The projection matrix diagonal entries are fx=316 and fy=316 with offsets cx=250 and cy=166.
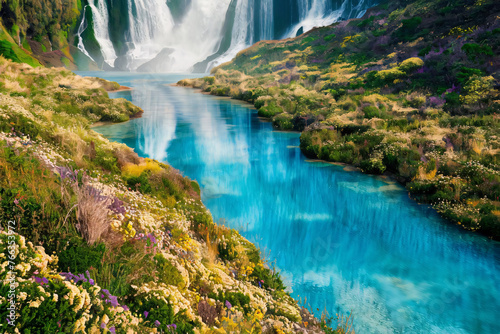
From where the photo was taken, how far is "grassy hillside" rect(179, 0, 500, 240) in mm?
11289

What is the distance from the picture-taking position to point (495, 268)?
7730 mm

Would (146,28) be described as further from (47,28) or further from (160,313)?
(160,313)

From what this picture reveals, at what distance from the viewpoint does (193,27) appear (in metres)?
89.5

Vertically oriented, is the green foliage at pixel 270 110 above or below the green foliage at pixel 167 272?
Result: above

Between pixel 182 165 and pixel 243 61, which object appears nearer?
pixel 182 165

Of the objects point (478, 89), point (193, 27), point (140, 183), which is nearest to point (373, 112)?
point (478, 89)

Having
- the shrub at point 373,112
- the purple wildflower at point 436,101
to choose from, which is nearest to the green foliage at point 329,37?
the purple wildflower at point 436,101

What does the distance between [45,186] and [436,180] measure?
38.9 ft

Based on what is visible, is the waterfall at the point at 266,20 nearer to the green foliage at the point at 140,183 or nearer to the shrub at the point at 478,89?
the shrub at the point at 478,89

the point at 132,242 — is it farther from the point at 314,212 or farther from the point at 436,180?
the point at 436,180

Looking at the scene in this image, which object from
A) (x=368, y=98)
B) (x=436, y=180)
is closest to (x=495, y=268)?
(x=436, y=180)

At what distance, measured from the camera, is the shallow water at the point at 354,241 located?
6.29 m

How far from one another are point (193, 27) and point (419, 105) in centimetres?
8237

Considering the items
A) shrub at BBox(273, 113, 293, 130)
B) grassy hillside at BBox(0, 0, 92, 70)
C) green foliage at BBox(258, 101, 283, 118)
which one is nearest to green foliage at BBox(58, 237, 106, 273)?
shrub at BBox(273, 113, 293, 130)
